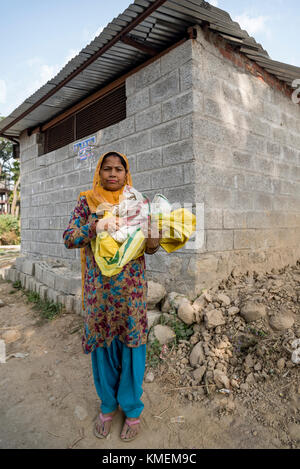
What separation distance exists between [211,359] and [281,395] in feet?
1.94

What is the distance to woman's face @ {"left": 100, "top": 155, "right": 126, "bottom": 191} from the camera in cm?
179

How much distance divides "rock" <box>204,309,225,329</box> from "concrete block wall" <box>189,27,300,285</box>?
411mm

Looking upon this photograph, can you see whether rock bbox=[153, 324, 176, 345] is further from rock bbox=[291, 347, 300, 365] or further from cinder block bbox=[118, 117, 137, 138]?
cinder block bbox=[118, 117, 137, 138]

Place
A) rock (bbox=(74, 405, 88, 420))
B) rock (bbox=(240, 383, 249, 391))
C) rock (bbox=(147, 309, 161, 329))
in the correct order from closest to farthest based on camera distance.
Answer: rock (bbox=(74, 405, 88, 420))
rock (bbox=(240, 383, 249, 391))
rock (bbox=(147, 309, 161, 329))

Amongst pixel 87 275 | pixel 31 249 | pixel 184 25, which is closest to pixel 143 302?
pixel 87 275

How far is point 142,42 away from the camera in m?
3.35

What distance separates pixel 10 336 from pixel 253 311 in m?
2.95

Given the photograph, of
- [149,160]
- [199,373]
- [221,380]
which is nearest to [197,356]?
[199,373]

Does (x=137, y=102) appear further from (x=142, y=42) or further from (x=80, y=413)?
(x=80, y=413)

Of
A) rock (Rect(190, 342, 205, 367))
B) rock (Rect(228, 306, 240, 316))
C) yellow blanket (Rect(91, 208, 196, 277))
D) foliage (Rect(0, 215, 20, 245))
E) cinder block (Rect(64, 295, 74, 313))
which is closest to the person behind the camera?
yellow blanket (Rect(91, 208, 196, 277))

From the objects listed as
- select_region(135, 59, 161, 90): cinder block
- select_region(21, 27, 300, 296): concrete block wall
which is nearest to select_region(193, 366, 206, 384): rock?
select_region(21, 27, 300, 296): concrete block wall

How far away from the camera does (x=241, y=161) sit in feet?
12.2

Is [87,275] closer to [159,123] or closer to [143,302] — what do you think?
[143,302]
